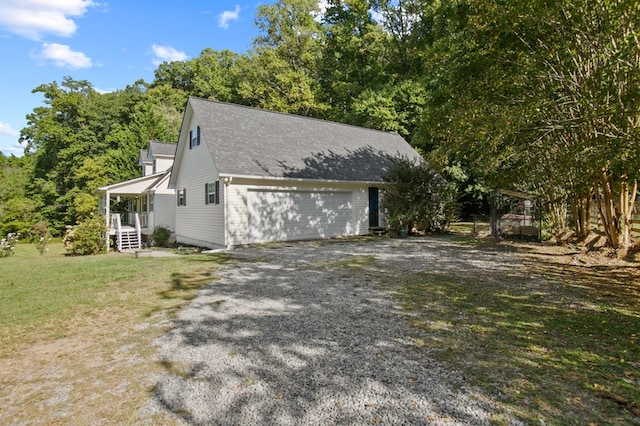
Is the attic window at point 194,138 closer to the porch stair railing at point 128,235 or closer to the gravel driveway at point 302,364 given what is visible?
the porch stair railing at point 128,235

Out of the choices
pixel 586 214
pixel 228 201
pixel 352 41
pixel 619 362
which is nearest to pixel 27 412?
pixel 619 362

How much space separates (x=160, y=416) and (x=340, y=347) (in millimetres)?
1985

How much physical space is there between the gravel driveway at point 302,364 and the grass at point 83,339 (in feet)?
1.02

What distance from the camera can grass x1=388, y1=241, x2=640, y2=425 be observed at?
2.90 m

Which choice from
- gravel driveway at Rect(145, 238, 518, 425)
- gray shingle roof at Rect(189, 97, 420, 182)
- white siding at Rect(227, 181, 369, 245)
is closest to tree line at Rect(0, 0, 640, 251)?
gray shingle roof at Rect(189, 97, 420, 182)

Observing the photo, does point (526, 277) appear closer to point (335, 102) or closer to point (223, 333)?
→ point (223, 333)

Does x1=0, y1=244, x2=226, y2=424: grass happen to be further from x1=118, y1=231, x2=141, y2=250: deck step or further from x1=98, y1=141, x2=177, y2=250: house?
x1=98, y1=141, x2=177, y2=250: house

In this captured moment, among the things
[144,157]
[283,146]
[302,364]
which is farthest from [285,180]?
[144,157]

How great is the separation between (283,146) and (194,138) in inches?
164

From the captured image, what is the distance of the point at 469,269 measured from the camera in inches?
339

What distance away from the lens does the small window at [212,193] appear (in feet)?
47.4

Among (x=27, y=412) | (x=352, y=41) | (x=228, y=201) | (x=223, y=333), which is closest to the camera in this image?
(x=27, y=412)

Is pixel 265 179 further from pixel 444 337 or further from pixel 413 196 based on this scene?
pixel 444 337

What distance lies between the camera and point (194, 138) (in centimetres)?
1650
